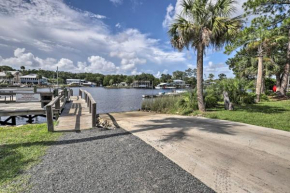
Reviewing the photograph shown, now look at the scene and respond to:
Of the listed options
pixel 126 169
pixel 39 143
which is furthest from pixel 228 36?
pixel 39 143

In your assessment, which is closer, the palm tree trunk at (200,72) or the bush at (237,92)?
the palm tree trunk at (200,72)

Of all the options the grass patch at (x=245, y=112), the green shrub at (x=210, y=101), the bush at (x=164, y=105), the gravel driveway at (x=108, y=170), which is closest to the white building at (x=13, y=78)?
the bush at (x=164, y=105)

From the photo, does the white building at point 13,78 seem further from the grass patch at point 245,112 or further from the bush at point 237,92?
the bush at point 237,92

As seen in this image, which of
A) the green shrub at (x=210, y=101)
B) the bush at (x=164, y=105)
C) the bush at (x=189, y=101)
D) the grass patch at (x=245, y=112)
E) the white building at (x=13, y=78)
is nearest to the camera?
the grass patch at (x=245, y=112)

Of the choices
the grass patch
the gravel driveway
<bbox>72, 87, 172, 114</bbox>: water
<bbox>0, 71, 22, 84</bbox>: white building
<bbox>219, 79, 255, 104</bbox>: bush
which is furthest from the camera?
<bbox>0, 71, 22, 84</bbox>: white building

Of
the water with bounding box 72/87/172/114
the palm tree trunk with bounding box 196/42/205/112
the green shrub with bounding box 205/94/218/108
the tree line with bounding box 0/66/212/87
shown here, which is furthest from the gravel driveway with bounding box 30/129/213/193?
the tree line with bounding box 0/66/212/87

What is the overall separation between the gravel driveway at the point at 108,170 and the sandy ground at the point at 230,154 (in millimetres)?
329

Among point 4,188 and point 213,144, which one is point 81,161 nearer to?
point 4,188

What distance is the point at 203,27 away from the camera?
7758mm

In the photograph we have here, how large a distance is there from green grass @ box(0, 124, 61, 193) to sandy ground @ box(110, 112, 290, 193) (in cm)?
238

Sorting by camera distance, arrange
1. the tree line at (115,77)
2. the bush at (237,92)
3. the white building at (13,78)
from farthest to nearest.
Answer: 1. the tree line at (115,77)
2. the white building at (13,78)
3. the bush at (237,92)

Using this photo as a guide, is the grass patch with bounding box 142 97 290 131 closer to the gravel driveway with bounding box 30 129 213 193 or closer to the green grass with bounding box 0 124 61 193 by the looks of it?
the gravel driveway with bounding box 30 129 213 193

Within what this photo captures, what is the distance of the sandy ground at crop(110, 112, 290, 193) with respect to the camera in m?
2.43

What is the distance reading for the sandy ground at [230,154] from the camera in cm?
243
